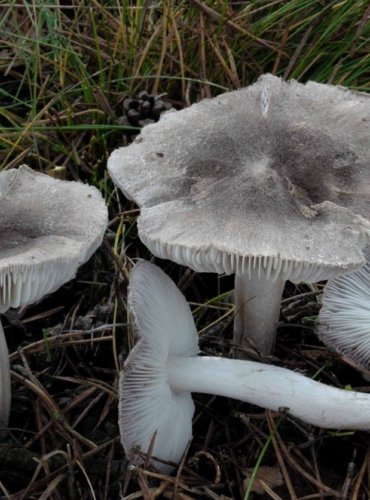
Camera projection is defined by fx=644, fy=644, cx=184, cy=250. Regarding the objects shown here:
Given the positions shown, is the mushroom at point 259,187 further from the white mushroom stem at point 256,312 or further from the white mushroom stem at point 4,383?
the white mushroom stem at point 4,383

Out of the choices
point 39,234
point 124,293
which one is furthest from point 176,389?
point 39,234

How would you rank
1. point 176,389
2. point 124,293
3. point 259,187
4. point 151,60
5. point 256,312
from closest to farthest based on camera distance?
point 259,187 < point 176,389 < point 256,312 < point 124,293 < point 151,60

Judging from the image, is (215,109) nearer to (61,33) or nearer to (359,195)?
(359,195)

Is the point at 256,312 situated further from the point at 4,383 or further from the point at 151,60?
the point at 151,60

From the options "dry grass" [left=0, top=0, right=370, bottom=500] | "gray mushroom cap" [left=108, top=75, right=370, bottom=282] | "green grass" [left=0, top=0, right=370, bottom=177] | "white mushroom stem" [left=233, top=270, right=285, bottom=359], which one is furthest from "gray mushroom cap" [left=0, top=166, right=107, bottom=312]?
"green grass" [left=0, top=0, right=370, bottom=177]

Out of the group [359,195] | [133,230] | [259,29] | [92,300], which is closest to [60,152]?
[133,230]
